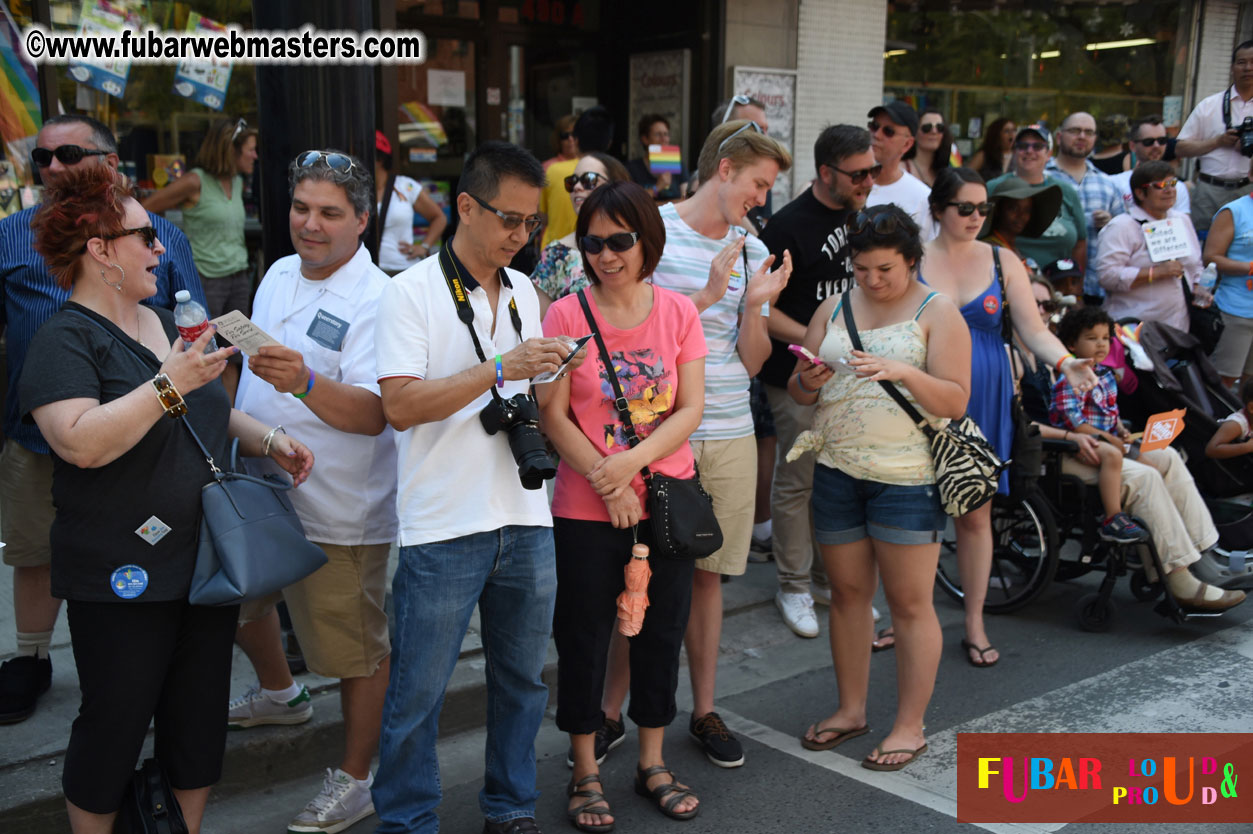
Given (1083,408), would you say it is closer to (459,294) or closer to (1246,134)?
(459,294)

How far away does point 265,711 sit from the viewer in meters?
3.85

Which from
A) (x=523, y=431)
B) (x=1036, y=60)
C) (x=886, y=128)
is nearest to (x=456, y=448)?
(x=523, y=431)

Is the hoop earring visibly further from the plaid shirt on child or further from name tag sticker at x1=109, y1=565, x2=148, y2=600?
the plaid shirt on child

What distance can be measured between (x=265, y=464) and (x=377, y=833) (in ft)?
3.63

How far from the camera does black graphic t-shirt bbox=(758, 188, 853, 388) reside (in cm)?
488

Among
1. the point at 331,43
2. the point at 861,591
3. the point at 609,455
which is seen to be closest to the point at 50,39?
the point at 331,43

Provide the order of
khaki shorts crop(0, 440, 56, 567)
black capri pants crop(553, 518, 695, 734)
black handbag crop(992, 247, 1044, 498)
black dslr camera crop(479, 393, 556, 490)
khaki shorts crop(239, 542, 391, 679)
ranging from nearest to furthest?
black dslr camera crop(479, 393, 556, 490)
khaki shorts crop(239, 542, 391, 679)
black capri pants crop(553, 518, 695, 734)
khaki shorts crop(0, 440, 56, 567)
black handbag crop(992, 247, 1044, 498)

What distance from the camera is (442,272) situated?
306 cm

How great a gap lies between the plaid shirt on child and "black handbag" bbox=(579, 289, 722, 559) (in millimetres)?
2753

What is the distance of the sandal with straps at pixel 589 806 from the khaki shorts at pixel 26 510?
194 centimetres

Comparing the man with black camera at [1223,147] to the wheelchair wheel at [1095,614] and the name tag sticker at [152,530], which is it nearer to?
the wheelchair wheel at [1095,614]

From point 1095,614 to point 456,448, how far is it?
11.7 feet

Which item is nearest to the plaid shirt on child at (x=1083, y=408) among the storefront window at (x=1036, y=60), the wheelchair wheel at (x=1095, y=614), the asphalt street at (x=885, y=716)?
the wheelchair wheel at (x=1095, y=614)

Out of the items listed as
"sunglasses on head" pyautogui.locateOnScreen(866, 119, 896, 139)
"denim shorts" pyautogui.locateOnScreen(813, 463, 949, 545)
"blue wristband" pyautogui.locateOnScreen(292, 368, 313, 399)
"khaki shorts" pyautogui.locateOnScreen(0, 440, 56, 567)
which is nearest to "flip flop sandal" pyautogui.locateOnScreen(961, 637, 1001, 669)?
"denim shorts" pyautogui.locateOnScreen(813, 463, 949, 545)
